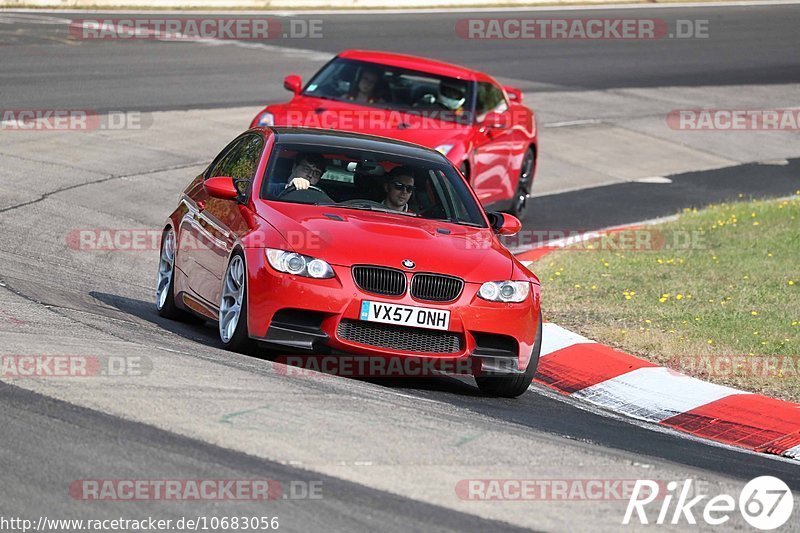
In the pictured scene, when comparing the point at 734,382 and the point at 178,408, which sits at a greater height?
the point at 178,408

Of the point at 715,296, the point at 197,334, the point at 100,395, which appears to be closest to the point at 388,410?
the point at 100,395

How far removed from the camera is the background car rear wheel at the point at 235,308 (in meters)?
8.57

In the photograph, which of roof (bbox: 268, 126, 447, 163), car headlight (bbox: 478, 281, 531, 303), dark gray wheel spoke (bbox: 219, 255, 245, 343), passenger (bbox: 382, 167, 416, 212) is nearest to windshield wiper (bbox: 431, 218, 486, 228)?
passenger (bbox: 382, 167, 416, 212)

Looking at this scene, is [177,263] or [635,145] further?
[635,145]

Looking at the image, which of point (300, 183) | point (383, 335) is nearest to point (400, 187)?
point (300, 183)

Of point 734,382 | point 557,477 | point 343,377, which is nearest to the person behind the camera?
point 557,477

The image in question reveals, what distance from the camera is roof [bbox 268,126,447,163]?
9969mm

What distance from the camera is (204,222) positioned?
32.0ft

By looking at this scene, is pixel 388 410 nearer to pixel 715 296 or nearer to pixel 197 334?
pixel 197 334

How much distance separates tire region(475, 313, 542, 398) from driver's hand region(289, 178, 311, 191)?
5.66ft

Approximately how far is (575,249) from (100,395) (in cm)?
874

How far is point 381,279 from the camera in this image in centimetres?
844

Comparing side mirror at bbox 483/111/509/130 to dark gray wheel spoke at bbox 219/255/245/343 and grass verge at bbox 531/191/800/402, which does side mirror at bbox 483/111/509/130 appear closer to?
grass verge at bbox 531/191/800/402

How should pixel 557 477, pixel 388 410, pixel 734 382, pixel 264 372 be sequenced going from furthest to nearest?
pixel 734 382 → pixel 264 372 → pixel 388 410 → pixel 557 477
